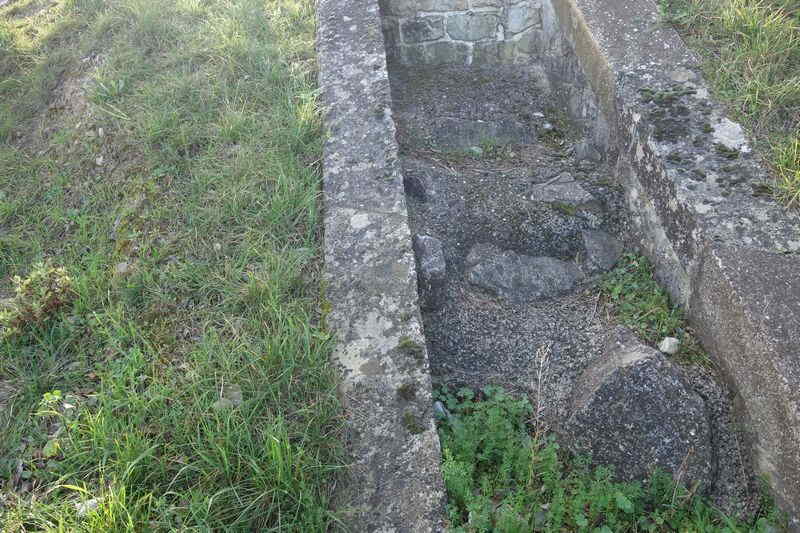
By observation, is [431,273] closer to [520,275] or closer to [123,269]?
[520,275]

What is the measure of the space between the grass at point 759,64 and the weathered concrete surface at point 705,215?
0.26 ft

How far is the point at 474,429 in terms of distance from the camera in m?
2.13

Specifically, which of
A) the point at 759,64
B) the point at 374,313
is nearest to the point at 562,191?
the point at 759,64

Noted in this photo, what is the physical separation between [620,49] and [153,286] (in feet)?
8.46

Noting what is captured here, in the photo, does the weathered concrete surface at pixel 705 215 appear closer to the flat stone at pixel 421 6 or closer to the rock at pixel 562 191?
the rock at pixel 562 191

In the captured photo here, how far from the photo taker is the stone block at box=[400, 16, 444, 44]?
4.59 metres

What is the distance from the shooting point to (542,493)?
1.99 meters

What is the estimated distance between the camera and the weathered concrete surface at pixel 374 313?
1.82 meters

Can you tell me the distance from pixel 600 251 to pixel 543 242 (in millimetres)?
270

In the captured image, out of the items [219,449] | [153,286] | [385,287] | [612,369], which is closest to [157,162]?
[153,286]

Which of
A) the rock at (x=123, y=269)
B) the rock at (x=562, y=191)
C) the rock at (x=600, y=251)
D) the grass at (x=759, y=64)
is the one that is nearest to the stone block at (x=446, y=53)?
the grass at (x=759, y=64)

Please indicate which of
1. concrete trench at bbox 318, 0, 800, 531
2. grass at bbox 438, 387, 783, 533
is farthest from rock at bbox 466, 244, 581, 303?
grass at bbox 438, 387, 783, 533

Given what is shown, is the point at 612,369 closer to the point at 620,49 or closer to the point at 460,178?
the point at 460,178

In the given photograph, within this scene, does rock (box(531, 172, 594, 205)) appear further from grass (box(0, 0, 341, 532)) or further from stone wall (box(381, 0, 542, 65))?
stone wall (box(381, 0, 542, 65))
